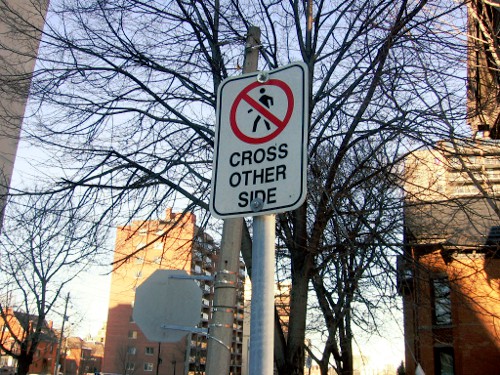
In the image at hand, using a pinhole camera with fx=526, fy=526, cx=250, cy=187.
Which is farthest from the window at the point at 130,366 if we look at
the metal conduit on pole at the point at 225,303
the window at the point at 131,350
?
the metal conduit on pole at the point at 225,303

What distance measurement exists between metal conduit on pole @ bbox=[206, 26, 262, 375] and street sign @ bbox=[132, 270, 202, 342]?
170 mm

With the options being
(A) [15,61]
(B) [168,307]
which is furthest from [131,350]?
(B) [168,307]

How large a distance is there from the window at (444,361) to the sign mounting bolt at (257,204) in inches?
913

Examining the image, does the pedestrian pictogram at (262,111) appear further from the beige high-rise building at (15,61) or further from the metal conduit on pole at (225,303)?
the beige high-rise building at (15,61)

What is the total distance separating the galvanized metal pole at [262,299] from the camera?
215 centimetres

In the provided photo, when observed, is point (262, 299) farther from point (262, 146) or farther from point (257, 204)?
point (262, 146)

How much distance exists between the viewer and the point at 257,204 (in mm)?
2344

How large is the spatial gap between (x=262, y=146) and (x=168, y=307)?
69.6 inches

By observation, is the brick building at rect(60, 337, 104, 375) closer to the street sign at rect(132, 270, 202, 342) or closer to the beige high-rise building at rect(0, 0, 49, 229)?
the beige high-rise building at rect(0, 0, 49, 229)

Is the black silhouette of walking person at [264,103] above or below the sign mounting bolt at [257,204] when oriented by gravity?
above

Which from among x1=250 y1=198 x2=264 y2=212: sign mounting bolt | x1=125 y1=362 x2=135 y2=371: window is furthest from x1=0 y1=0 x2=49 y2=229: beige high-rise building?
x1=125 y1=362 x2=135 y2=371: window

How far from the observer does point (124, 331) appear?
77.6m

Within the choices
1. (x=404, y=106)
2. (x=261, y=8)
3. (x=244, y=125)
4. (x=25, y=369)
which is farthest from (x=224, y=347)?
(x=25, y=369)

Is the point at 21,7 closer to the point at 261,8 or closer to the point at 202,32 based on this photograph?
the point at 202,32
